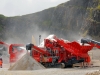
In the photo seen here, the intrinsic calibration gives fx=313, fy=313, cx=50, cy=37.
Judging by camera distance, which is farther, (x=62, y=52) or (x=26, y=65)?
(x=62, y=52)

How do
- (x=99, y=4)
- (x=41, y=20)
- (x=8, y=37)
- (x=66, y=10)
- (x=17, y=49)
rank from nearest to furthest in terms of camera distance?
(x=17, y=49) < (x=99, y=4) < (x=66, y=10) < (x=8, y=37) < (x=41, y=20)

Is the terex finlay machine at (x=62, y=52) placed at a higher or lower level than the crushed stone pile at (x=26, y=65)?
higher

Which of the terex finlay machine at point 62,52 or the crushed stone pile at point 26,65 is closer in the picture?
the crushed stone pile at point 26,65

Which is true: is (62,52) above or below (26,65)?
above

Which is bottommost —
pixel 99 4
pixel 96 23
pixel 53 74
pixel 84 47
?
pixel 53 74

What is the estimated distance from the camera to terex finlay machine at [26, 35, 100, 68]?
3975cm

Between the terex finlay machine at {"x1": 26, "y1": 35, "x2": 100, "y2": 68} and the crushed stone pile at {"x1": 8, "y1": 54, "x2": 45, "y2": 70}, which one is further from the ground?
the terex finlay machine at {"x1": 26, "y1": 35, "x2": 100, "y2": 68}

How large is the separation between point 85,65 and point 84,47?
351cm

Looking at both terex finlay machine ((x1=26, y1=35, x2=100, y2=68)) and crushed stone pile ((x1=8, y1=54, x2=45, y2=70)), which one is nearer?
crushed stone pile ((x1=8, y1=54, x2=45, y2=70))

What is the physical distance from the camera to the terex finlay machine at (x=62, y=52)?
39750 mm

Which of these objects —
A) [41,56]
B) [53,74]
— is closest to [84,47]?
[41,56]

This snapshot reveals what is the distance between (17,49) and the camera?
51.0 meters

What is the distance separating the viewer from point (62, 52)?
4206cm

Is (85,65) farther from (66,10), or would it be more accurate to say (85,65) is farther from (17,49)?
(66,10)
